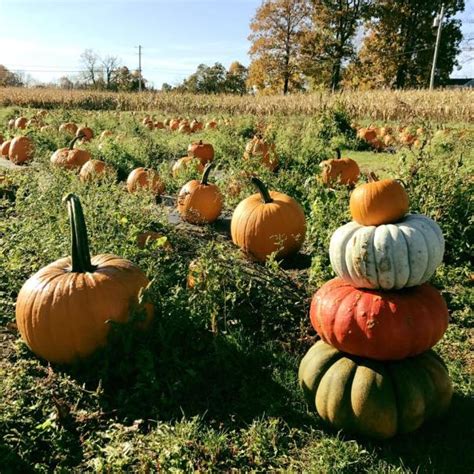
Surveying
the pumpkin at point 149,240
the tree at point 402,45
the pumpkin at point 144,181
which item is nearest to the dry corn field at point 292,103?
the pumpkin at point 144,181

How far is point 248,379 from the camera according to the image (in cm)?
310

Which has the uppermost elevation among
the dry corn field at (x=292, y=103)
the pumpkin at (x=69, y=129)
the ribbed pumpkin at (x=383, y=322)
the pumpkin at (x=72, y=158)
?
the dry corn field at (x=292, y=103)

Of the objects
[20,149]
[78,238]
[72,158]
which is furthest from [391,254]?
[20,149]

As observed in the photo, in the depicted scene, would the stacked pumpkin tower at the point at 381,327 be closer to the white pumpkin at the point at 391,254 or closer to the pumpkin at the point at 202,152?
the white pumpkin at the point at 391,254

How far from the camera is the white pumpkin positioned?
261 centimetres

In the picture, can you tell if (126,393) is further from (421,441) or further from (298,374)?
(421,441)

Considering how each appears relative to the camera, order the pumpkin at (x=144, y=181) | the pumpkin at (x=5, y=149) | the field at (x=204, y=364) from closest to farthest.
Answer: the field at (x=204, y=364) < the pumpkin at (x=144, y=181) < the pumpkin at (x=5, y=149)

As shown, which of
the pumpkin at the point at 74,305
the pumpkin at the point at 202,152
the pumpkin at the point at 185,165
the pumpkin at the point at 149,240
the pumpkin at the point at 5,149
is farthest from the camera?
the pumpkin at the point at 5,149

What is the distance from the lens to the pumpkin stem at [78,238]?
310 cm

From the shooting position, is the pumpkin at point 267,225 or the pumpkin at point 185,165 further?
the pumpkin at point 185,165

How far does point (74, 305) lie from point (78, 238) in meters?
0.41

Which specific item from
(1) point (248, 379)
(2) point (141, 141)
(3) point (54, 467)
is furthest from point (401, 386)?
(2) point (141, 141)

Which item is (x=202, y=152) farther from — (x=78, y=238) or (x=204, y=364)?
(x=204, y=364)

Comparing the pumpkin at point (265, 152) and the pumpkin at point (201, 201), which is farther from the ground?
the pumpkin at point (265, 152)
